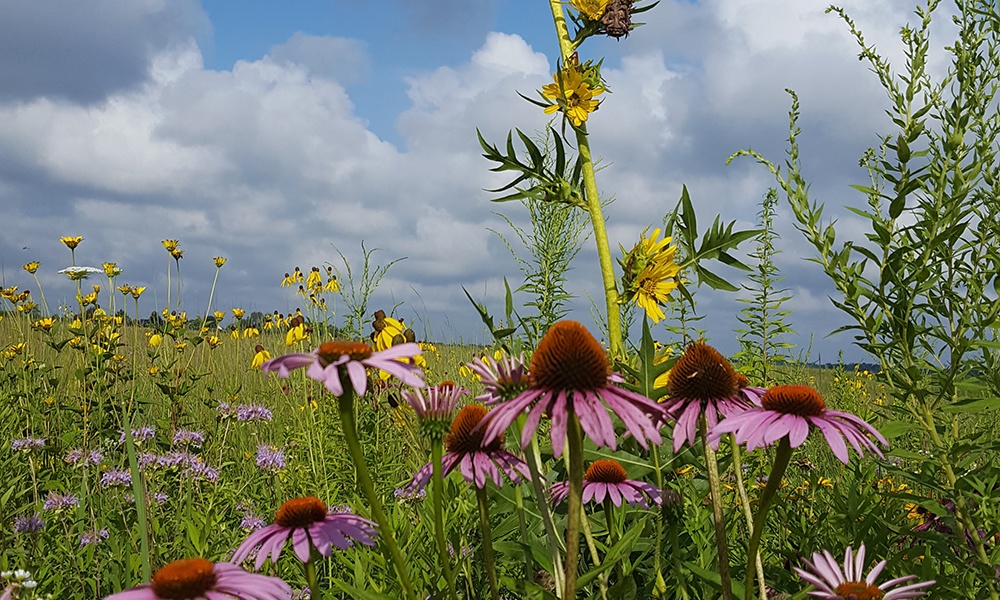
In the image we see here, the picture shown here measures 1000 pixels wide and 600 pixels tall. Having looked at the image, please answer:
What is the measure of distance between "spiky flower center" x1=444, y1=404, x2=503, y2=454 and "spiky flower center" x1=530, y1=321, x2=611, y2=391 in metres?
0.27

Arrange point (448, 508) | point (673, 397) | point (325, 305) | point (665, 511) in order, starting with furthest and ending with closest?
point (325, 305), point (448, 508), point (665, 511), point (673, 397)

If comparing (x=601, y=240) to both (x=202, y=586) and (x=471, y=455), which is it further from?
(x=202, y=586)

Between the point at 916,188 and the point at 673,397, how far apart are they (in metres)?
0.80

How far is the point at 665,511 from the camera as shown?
4.35 ft

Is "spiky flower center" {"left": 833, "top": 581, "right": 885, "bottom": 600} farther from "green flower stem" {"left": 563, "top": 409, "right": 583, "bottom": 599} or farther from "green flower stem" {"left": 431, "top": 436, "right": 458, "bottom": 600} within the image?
"green flower stem" {"left": 431, "top": 436, "right": 458, "bottom": 600}

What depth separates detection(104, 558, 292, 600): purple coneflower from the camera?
84 centimetres

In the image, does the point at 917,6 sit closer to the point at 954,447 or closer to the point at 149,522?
the point at 954,447

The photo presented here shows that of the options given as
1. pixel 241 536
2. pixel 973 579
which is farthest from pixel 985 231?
pixel 241 536

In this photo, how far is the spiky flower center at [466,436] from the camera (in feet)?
3.67

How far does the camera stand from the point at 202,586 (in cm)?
85

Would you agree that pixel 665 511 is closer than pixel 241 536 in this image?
→ Yes

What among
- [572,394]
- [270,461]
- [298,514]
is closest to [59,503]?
[270,461]

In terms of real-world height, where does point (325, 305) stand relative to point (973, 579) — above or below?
above

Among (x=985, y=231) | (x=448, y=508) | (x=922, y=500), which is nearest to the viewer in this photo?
(x=922, y=500)
